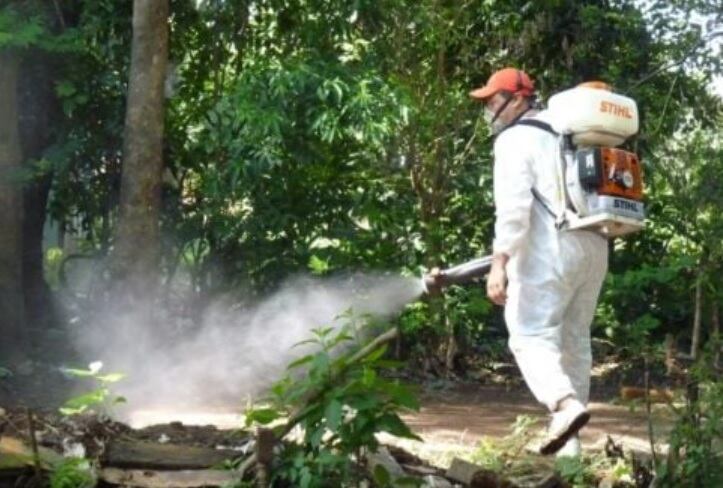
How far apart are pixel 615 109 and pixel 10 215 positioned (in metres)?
5.69

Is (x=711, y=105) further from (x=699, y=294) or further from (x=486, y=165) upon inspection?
(x=699, y=294)

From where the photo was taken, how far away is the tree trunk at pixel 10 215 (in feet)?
32.6

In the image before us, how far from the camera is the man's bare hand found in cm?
618

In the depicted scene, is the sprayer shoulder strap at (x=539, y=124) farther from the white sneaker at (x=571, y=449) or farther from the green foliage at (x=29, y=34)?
the green foliage at (x=29, y=34)

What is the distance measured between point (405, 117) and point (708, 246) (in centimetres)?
258

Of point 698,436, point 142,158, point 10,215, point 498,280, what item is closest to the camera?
point 698,436

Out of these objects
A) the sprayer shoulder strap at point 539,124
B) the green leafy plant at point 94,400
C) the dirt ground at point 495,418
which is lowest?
the dirt ground at point 495,418

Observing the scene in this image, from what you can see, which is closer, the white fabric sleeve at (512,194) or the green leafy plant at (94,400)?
the green leafy plant at (94,400)

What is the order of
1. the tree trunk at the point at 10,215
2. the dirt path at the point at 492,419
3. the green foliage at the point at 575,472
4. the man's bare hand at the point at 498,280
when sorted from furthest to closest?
1. the tree trunk at the point at 10,215
2. the dirt path at the point at 492,419
3. the man's bare hand at the point at 498,280
4. the green foliage at the point at 575,472

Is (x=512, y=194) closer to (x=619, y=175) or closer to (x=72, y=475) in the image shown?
(x=619, y=175)

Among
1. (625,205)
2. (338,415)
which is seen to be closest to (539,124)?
(625,205)

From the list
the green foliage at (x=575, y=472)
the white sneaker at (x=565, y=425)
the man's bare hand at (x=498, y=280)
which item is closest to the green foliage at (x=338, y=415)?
the white sneaker at (x=565, y=425)

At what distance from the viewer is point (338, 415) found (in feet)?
15.2

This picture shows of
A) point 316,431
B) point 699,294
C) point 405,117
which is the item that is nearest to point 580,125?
point 316,431
